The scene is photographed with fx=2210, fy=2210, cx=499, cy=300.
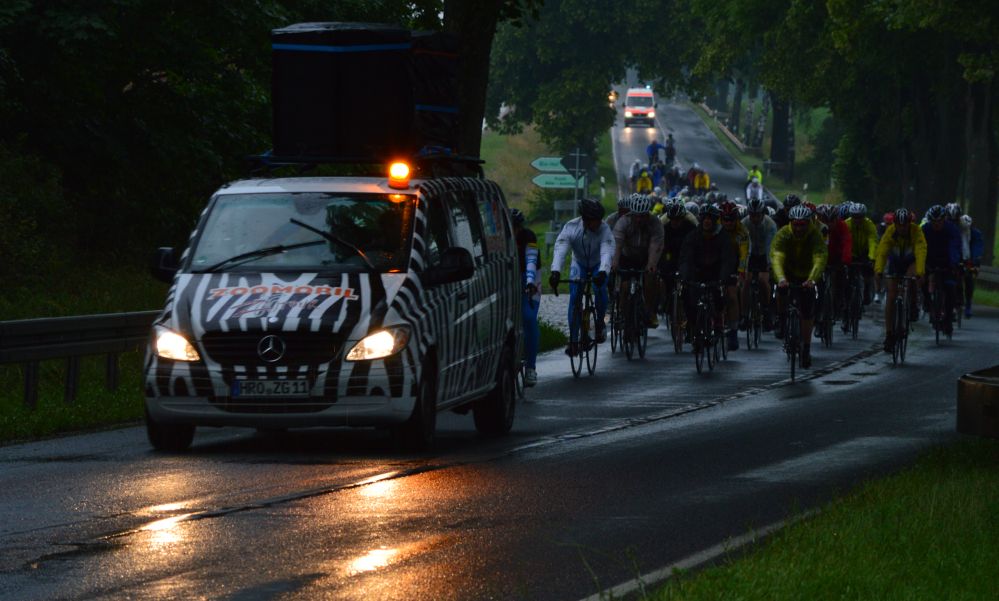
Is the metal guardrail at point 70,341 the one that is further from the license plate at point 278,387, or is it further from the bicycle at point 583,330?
Answer: the bicycle at point 583,330

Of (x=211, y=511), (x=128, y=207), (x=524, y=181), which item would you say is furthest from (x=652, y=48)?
(x=211, y=511)

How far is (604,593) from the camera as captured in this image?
333 inches

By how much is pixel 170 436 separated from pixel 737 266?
39.3 ft


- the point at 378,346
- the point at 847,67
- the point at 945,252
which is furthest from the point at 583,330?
the point at 847,67

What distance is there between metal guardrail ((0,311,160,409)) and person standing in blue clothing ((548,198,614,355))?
575 cm

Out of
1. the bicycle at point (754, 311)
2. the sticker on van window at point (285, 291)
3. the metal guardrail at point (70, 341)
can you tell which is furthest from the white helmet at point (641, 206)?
the sticker on van window at point (285, 291)

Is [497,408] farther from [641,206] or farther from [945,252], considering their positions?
[945,252]

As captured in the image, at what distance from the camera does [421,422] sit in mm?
14055

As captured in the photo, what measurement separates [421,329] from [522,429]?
270cm

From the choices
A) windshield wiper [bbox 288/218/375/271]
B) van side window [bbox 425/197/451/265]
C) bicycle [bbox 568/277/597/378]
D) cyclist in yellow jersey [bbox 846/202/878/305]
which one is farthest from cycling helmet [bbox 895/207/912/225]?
windshield wiper [bbox 288/218/375/271]

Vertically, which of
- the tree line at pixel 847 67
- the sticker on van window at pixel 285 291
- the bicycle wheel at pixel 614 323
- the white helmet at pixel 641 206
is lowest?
the bicycle wheel at pixel 614 323

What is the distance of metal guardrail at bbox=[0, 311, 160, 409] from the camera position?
16.7 metres

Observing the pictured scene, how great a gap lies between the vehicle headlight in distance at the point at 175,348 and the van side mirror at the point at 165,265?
0.91 m

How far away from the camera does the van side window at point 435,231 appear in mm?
14906
